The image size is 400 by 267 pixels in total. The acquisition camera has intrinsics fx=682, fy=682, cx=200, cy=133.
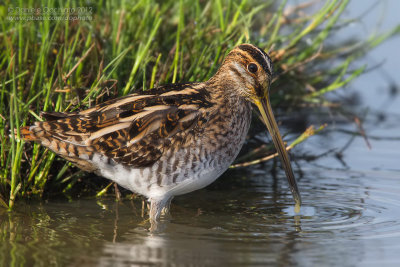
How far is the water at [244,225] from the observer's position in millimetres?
4027

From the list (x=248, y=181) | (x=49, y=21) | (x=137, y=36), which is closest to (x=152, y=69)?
(x=137, y=36)

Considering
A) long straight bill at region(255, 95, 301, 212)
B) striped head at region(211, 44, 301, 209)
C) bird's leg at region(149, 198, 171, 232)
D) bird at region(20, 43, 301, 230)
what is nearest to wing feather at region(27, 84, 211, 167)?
bird at region(20, 43, 301, 230)

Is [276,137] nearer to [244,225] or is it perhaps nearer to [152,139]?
[244,225]

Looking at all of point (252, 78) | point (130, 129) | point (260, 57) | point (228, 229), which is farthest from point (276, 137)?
point (130, 129)

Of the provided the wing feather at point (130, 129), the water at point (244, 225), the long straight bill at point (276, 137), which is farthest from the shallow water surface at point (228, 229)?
the wing feather at point (130, 129)

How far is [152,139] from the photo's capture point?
4547 millimetres

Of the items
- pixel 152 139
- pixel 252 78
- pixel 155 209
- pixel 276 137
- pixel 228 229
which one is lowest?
pixel 228 229

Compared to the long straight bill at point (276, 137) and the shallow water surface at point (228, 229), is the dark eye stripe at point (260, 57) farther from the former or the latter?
the shallow water surface at point (228, 229)

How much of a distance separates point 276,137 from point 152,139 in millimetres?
997

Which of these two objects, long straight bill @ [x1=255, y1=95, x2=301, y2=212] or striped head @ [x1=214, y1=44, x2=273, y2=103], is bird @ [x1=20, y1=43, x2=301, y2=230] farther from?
long straight bill @ [x1=255, y1=95, x2=301, y2=212]

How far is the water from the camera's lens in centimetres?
403

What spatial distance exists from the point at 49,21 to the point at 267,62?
1859mm

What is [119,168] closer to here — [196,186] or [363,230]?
[196,186]

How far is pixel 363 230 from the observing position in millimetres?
4625
